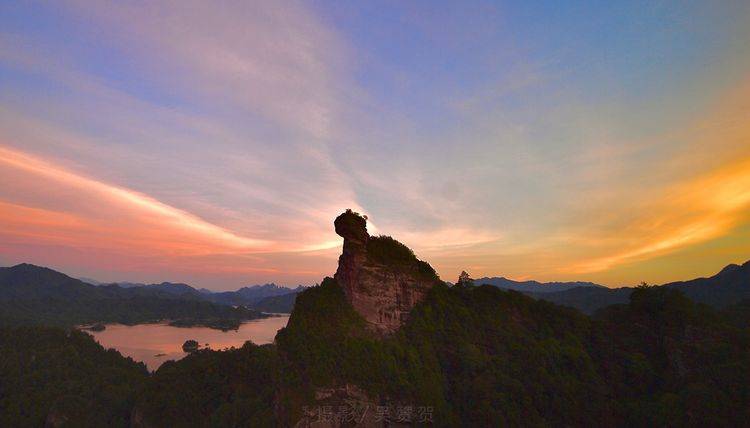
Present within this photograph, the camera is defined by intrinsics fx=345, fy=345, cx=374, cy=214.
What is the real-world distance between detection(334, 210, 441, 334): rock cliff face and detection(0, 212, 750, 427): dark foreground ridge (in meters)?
0.18

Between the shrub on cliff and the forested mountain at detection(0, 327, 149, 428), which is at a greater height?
the shrub on cliff

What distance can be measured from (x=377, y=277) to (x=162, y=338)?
521 feet

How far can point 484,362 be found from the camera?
3588 centimetres

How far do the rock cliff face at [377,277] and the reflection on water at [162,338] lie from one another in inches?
3884

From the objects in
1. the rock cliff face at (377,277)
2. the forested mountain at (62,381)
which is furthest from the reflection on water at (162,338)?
the rock cliff face at (377,277)

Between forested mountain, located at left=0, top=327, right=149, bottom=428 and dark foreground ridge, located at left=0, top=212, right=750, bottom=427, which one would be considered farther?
forested mountain, located at left=0, top=327, right=149, bottom=428

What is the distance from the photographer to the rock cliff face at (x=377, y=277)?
38406 millimetres

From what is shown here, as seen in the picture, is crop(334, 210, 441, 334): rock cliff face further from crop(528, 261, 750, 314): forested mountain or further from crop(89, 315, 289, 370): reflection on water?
crop(89, 315, 289, 370): reflection on water

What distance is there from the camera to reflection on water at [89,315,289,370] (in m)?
121

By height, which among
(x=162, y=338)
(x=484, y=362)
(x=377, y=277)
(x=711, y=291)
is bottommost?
(x=162, y=338)

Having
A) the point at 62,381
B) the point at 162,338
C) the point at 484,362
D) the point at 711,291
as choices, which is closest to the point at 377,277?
the point at 484,362

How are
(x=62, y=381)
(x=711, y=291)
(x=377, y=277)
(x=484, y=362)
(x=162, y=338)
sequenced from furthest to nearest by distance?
(x=162, y=338) < (x=711, y=291) < (x=62, y=381) < (x=377, y=277) < (x=484, y=362)

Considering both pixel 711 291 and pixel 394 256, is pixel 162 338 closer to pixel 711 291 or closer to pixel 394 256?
pixel 394 256

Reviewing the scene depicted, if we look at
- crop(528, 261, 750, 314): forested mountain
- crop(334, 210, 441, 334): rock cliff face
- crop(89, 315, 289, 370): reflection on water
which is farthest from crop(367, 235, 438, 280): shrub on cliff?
crop(89, 315, 289, 370): reflection on water
